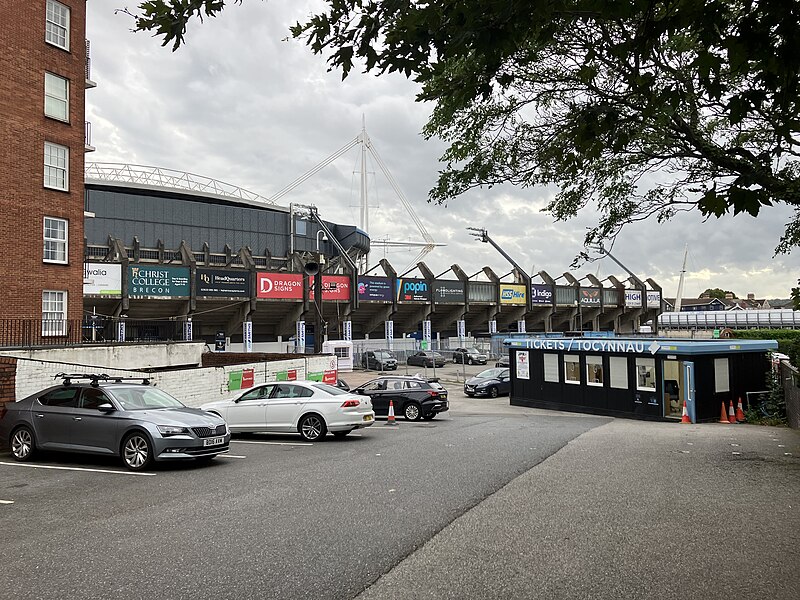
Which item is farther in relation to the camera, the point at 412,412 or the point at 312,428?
the point at 412,412

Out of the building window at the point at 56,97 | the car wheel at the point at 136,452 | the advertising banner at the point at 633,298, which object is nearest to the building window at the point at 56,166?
the building window at the point at 56,97

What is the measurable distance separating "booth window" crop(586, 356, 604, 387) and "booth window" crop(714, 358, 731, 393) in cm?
402

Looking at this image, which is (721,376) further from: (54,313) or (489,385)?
(54,313)

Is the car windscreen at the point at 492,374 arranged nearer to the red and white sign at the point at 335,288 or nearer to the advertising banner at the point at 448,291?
the red and white sign at the point at 335,288

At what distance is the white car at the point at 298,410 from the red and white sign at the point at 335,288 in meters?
38.6

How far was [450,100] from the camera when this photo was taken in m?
6.94

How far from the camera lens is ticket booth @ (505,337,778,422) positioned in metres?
21.8

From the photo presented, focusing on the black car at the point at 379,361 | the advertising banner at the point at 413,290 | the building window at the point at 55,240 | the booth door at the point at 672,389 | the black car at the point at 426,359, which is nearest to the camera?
the building window at the point at 55,240

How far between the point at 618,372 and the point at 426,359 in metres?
27.7

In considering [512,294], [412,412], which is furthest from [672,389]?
[512,294]

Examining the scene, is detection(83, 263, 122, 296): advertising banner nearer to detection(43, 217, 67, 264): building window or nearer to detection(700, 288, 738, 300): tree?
detection(43, 217, 67, 264): building window

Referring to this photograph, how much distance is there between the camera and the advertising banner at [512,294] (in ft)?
223

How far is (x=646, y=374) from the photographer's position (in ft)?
75.9

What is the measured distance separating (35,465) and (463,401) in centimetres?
2296
